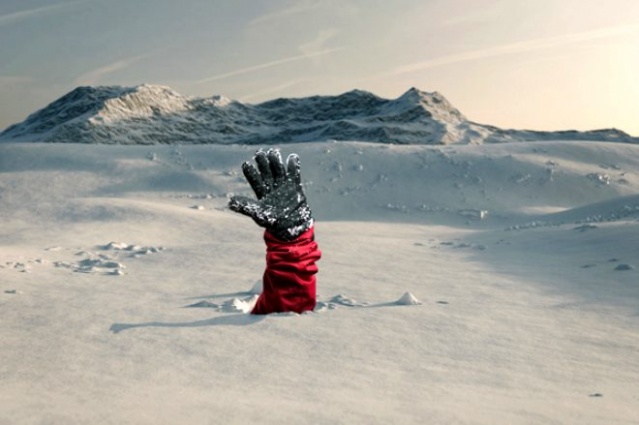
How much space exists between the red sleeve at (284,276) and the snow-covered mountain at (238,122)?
50.8 meters

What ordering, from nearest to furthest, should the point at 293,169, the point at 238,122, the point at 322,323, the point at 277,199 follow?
the point at 322,323 < the point at 277,199 < the point at 293,169 < the point at 238,122

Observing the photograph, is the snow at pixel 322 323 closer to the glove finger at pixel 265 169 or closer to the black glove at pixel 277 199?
the black glove at pixel 277 199

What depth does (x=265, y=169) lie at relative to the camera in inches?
187

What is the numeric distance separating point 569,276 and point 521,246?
2670mm

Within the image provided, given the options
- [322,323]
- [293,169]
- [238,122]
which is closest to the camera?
[322,323]

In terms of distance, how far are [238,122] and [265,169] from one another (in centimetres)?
7552

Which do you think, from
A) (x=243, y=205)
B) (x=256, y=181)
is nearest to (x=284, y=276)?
(x=243, y=205)

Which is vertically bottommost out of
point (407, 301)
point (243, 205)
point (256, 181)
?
point (407, 301)

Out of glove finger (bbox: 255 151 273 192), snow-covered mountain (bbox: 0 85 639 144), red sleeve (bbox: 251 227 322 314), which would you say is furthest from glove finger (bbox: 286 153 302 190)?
snow-covered mountain (bbox: 0 85 639 144)

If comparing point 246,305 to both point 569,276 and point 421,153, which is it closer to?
point 569,276

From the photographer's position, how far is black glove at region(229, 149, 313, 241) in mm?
4566

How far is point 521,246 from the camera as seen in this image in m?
9.55

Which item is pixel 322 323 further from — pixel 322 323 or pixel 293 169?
pixel 293 169

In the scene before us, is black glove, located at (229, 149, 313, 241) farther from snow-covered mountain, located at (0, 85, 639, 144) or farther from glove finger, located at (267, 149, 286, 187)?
snow-covered mountain, located at (0, 85, 639, 144)
